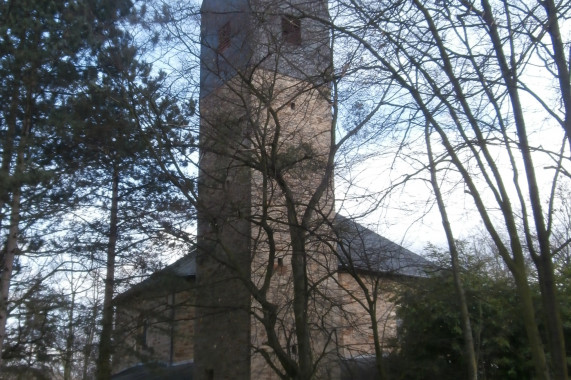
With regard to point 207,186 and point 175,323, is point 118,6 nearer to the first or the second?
point 207,186

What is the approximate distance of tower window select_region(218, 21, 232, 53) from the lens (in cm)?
1172

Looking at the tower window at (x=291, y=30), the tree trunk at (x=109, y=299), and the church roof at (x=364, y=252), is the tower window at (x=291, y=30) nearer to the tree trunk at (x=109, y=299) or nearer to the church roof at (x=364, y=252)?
the church roof at (x=364, y=252)

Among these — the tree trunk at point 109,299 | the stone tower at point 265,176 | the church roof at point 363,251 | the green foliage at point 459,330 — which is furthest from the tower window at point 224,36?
the green foliage at point 459,330

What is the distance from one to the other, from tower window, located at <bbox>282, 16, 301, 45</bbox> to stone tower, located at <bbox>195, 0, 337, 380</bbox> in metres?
0.03

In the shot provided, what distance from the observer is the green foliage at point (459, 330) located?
13383 millimetres

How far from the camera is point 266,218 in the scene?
11047 millimetres

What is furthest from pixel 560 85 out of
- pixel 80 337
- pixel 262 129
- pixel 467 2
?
pixel 80 337

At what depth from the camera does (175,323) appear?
12.5m

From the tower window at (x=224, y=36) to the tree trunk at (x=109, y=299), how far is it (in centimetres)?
336

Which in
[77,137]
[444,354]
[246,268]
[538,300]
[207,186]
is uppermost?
[77,137]

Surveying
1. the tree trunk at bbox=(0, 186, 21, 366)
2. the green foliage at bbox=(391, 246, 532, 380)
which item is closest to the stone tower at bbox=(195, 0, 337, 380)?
the green foliage at bbox=(391, 246, 532, 380)

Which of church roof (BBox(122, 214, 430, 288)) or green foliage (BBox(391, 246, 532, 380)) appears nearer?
church roof (BBox(122, 214, 430, 288))

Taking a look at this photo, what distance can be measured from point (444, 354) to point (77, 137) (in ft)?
32.7

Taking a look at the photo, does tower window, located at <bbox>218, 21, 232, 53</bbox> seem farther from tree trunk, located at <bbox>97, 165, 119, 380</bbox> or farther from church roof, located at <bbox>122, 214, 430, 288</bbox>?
church roof, located at <bbox>122, 214, 430, 288</bbox>
